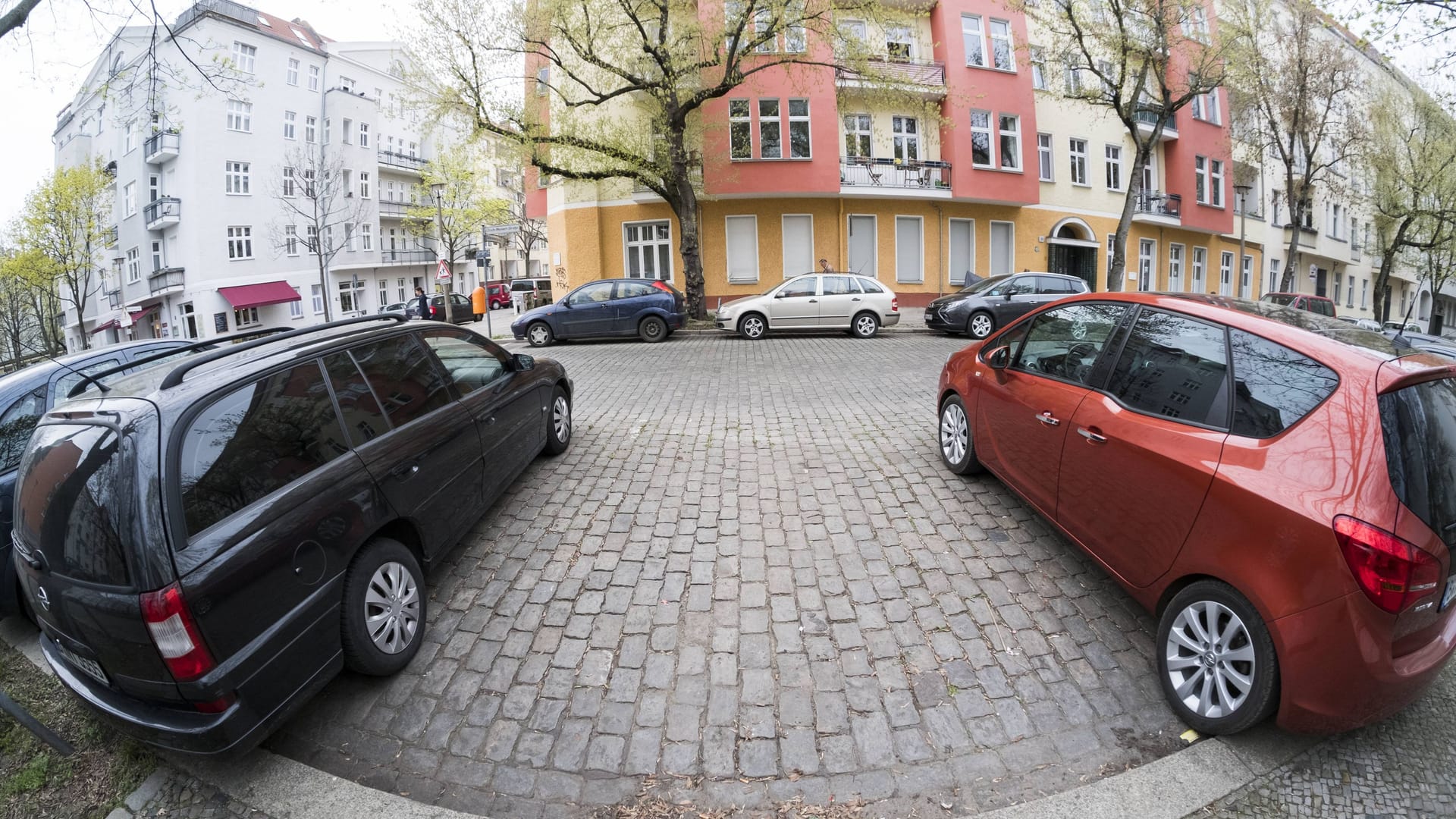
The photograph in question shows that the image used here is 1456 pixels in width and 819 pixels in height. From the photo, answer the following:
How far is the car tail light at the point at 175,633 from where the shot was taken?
2201mm

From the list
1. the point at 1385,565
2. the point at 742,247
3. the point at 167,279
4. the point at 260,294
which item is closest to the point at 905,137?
the point at 742,247

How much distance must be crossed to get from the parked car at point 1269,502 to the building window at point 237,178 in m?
50.5

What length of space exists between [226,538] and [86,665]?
81 centimetres

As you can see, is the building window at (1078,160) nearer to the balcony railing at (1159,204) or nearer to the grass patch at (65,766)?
the balcony railing at (1159,204)

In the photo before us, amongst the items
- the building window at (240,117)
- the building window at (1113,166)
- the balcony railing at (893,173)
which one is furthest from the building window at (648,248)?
the building window at (240,117)

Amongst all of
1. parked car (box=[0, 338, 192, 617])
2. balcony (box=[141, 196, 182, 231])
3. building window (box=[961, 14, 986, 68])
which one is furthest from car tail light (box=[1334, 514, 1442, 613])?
balcony (box=[141, 196, 182, 231])

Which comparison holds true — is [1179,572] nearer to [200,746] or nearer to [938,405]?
[938,405]

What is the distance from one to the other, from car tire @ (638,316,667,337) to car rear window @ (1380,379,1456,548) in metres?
14.4

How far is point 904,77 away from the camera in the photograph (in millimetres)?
19828

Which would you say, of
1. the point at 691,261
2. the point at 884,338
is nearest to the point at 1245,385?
the point at 884,338

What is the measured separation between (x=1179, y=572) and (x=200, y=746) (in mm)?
3738

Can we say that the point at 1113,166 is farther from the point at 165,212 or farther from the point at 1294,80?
the point at 165,212

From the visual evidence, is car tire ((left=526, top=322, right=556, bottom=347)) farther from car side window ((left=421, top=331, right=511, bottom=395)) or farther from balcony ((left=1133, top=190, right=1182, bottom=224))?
balcony ((left=1133, top=190, right=1182, bottom=224))

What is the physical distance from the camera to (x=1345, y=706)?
2211 millimetres
